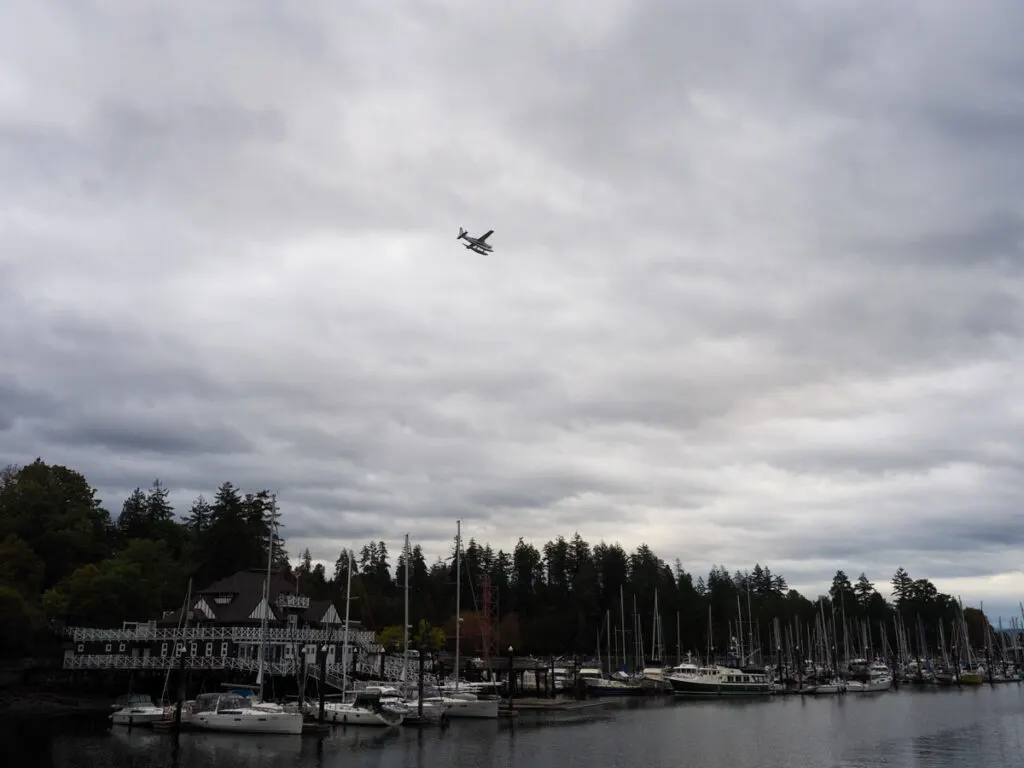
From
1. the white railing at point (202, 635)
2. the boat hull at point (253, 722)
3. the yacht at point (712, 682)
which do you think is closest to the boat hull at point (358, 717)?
the boat hull at point (253, 722)

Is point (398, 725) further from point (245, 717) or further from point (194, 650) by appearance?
point (194, 650)

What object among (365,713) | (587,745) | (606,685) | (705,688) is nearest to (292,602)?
(365,713)

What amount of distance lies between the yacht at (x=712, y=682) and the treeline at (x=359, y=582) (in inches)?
962

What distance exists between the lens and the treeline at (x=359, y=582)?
80.6 m

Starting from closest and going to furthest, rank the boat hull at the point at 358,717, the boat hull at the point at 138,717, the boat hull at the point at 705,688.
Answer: the boat hull at the point at 138,717 < the boat hull at the point at 358,717 < the boat hull at the point at 705,688

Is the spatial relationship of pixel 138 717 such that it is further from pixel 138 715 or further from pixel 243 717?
pixel 243 717

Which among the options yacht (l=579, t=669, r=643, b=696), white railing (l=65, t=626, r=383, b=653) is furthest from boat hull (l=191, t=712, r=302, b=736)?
yacht (l=579, t=669, r=643, b=696)

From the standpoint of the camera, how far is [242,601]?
79.6 meters

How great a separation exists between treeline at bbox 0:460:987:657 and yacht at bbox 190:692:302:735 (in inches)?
727

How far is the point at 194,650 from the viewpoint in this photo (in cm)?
7331

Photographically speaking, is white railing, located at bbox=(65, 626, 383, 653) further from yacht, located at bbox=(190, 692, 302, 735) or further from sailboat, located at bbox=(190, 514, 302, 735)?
yacht, located at bbox=(190, 692, 302, 735)

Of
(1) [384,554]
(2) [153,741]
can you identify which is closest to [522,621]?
(1) [384,554]

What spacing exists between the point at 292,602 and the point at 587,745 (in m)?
39.9

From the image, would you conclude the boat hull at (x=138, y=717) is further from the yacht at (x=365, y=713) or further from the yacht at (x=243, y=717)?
the yacht at (x=365, y=713)
